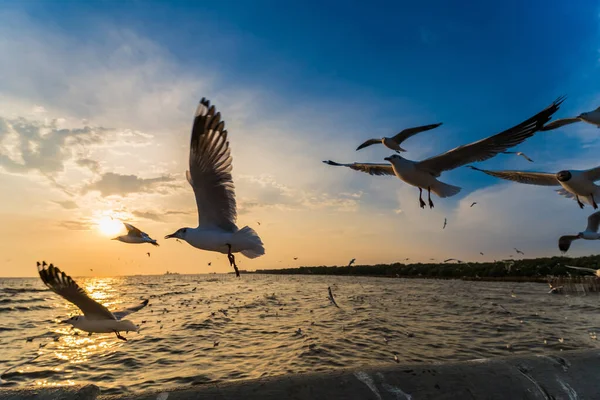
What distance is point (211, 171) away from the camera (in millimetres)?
4848

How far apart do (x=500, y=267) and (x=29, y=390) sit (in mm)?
42153

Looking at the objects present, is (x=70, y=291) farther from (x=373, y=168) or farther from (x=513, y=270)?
(x=513, y=270)

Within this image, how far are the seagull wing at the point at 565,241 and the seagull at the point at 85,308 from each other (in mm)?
7621

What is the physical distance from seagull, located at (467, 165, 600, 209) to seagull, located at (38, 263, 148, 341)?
5882 mm

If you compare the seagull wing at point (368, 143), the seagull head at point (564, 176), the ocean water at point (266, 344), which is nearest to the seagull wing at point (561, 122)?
the seagull head at point (564, 176)

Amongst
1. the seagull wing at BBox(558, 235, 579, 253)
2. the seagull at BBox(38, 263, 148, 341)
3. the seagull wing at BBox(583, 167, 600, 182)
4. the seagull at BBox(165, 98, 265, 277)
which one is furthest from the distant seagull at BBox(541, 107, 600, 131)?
the seagull at BBox(38, 263, 148, 341)

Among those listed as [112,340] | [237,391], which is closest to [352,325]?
[112,340]

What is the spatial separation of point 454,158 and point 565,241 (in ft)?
11.1

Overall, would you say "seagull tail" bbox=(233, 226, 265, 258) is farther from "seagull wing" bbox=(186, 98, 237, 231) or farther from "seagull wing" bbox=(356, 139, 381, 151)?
"seagull wing" bbox=(356, 139, 381, 151)

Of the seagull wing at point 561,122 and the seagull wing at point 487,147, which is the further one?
the seagull wing at point 561,122

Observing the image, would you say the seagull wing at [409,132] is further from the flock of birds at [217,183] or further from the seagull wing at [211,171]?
the seagull wing at [211,171]

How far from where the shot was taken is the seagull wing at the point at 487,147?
17.6ft

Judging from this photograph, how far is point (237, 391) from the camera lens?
3467 millimetres

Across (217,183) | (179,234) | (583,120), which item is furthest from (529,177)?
(179,234)
